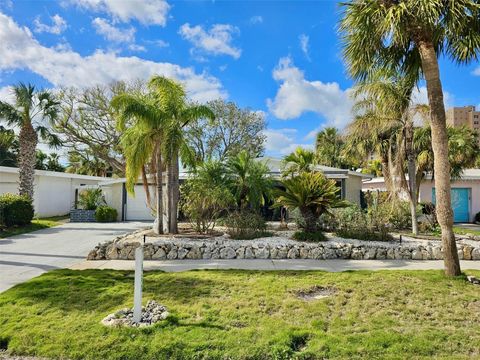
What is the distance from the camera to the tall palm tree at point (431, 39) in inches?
232

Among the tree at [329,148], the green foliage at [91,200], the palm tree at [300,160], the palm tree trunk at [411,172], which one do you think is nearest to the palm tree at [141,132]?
the palm tree at [300,160]

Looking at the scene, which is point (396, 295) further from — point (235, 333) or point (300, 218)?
point (300, 218)

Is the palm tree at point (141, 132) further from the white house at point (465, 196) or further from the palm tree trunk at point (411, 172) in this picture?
the white house at point (465, 196)

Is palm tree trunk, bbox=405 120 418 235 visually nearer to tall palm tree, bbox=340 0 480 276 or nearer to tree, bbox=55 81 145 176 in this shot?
tall palm tree, bbox=340 0 480 276

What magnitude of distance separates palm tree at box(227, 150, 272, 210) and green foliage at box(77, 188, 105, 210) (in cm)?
1177

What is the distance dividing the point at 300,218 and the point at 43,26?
11.2 m

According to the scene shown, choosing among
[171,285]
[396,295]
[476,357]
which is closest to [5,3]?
[171,285]

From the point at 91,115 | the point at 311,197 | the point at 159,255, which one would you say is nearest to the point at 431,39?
the point at 311,197

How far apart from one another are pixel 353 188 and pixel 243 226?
10.2m

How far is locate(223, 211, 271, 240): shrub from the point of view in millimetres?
10469

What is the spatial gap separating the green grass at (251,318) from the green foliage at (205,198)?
4.55 meters

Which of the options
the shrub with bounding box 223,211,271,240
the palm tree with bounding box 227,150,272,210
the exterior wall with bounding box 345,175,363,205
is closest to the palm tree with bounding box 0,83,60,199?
the palm tree with bounding box 227,150,272,210

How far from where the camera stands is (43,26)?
11688 millimetres

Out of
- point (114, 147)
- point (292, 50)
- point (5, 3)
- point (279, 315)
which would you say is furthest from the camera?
point (114, 147)
